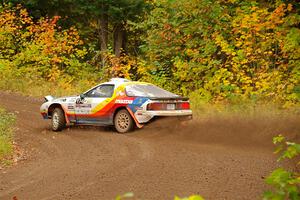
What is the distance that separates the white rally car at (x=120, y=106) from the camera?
13.1 m

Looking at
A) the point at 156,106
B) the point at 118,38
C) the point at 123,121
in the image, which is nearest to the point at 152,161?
the point at 156,106

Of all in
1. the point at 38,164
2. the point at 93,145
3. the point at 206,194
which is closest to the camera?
the point at 206,194

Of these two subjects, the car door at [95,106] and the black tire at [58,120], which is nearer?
the car door at [95,106]

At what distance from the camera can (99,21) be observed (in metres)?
27.5

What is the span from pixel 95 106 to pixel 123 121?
1.17 m

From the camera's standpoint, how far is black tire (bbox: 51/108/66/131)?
1487 cm

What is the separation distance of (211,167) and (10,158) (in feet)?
14.9

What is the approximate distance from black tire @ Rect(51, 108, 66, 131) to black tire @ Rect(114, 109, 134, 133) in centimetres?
216

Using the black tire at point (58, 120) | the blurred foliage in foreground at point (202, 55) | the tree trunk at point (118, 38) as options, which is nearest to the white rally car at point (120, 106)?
the black tire at point (58, 120)

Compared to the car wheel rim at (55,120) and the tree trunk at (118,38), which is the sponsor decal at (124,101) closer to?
the car wheel rim at (55,120)

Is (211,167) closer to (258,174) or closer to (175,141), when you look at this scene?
(258,174)

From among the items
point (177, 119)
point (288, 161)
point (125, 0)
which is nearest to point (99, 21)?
point (125, 0)

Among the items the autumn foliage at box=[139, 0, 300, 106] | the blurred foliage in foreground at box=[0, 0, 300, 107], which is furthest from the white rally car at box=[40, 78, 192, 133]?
the autumn foliage at box=[139, 0, 300, 106]

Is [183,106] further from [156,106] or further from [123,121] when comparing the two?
[123,121]
